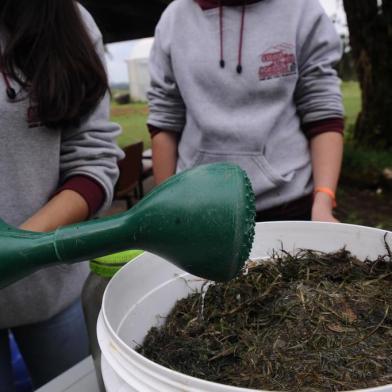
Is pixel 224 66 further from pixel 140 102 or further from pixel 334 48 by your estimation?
pixel 140 102

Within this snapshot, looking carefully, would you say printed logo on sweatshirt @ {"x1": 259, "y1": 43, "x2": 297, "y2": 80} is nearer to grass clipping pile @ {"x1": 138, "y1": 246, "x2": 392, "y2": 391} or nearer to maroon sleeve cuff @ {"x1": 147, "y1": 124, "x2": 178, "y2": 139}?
maroon sleeve cuff @ {"x1": 147, "y1": 124, "x2": 178, "y2": 139}

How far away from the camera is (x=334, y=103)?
1099 millimetres

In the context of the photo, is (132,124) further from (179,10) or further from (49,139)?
(49,139)

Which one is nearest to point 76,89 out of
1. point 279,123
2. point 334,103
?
point 279,123

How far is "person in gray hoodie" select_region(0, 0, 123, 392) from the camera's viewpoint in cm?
86

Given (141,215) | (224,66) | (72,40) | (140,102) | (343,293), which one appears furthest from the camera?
(140,102)

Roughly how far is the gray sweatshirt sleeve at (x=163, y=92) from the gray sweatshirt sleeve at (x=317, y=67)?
328 millimetres

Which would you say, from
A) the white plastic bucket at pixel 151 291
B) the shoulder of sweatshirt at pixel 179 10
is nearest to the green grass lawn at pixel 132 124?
the shoulder of sweatshirt at pixel 179 10

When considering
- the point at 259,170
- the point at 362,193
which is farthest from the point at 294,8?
the point at 362,193

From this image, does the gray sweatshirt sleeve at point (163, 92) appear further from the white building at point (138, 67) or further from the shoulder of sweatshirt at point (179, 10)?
the white building at point (138, 67)

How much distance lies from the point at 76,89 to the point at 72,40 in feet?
0.34

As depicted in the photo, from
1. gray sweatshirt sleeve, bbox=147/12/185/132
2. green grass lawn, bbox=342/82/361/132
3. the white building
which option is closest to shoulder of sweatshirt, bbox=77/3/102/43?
gray sweatshirt sleeve, bbox=147/12/185/132

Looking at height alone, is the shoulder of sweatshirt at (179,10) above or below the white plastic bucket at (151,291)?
above

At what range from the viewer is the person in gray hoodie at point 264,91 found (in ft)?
3.38
